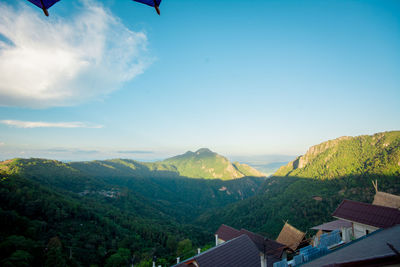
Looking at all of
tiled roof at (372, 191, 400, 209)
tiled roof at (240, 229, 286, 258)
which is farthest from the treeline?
tiled roof at (240, 229, 286, 258)

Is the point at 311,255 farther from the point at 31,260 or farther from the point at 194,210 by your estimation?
the point at 194,210

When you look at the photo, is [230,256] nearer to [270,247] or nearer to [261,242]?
[270,247]

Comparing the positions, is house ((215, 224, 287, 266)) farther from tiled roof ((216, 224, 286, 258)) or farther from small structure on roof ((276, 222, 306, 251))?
small structure on roof ((276, 222, 306, 251))

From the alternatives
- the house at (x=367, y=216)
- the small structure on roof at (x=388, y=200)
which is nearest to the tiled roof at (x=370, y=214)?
the house at (x=367, y=216)

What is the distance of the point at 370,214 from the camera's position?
49.7ft

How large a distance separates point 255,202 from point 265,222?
95.6ft

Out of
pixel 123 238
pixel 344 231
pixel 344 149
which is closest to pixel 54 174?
pixel 123 238

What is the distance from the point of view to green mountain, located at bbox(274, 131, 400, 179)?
106000 mm

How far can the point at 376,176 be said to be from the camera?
315 ft

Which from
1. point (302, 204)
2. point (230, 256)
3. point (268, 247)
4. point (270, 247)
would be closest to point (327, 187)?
point (302, 204)

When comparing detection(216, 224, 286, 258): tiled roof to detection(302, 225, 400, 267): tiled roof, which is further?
detection(216, 224, 286, 258): tiled roof

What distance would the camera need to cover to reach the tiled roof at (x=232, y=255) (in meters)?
14.5

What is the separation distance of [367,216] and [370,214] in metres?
0.27

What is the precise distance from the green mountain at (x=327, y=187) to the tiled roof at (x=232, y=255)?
71918mm
